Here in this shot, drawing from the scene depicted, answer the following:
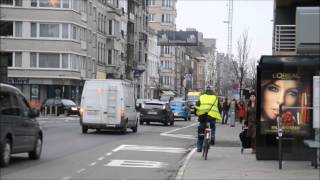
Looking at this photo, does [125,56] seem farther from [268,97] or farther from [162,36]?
[268,97]

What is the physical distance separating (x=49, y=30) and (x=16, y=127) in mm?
54219

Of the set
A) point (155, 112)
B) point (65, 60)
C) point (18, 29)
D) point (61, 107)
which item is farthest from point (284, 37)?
point (18, 29)

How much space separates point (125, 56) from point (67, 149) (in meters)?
Result: 71.3

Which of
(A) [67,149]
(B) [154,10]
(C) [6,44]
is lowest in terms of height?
(A) [67,149]

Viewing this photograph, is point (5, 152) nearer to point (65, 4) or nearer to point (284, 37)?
point (284, 37)

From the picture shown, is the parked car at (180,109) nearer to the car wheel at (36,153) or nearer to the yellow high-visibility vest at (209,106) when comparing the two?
the yellow high-visibility vest at (209,106)

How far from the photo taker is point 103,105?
31.0 m

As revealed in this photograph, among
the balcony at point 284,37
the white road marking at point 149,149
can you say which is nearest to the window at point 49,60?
the white road marking at point 149,149

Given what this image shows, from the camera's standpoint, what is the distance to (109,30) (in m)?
85.7

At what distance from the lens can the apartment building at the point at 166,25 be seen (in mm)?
135500

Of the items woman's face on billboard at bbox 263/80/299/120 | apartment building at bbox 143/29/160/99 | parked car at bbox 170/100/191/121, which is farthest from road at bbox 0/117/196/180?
apartment building at bbox 143/29/160/99

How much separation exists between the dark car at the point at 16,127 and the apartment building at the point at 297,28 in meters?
6.56

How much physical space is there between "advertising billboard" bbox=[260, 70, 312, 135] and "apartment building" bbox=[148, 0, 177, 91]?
380 feet

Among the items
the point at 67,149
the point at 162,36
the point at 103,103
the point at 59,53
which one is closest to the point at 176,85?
the point at 162,36
